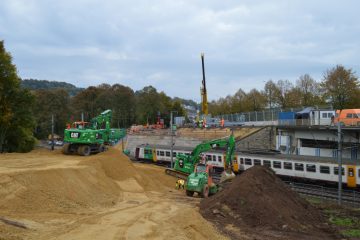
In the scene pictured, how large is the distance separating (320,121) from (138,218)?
35455mm

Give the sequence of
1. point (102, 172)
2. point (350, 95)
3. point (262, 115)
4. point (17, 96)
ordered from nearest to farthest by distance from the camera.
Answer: point (102, 172) < point (17, 96) < point (350, 95) < point (262, 115)

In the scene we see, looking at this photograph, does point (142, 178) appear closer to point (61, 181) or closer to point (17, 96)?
point (61, 181)

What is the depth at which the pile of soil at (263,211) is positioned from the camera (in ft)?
58.0

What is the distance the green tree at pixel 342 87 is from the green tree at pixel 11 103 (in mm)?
38175

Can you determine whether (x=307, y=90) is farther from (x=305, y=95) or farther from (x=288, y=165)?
(x=288, y=165)

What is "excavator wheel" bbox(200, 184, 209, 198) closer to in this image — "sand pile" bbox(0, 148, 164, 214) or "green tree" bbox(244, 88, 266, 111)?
"sand pile" bbox(0, 148, 164, 214)

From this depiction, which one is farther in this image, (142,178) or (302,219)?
(142,178)

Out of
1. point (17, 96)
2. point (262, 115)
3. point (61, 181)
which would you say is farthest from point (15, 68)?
point (262, 115)

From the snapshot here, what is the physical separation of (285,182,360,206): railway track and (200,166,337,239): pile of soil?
6.54 meters

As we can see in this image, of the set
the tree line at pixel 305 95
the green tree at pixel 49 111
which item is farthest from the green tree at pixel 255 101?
the green tree at pixel 49 111

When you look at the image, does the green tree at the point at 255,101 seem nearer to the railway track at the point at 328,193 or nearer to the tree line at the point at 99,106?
the tree line at the point at 99,106

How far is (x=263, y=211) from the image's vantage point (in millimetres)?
19422

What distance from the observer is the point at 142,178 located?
30.0 m

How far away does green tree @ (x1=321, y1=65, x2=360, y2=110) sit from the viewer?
53209mm
